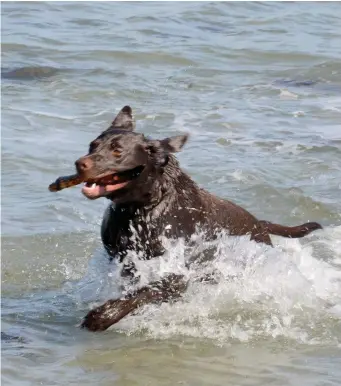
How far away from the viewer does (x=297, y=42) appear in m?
19.1

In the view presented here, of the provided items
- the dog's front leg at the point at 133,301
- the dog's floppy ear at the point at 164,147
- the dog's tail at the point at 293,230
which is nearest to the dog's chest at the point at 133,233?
the dog's front leg at the point at 133,301

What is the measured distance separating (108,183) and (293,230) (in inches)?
73.3

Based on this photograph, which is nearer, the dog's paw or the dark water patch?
the dog's paw

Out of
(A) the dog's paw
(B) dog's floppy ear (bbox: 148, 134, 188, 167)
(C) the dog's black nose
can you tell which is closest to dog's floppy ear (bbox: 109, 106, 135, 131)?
(B) dog's floppy ear (bbox: 148, 134, 188, 167)

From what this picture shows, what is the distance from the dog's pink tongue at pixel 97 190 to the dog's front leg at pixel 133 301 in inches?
26.9

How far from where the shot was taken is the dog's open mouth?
6.55m

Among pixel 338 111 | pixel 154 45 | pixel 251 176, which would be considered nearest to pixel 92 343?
pixel 251 176

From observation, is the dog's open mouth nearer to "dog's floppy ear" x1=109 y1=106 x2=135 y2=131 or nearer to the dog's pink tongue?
the dog's pink tongue

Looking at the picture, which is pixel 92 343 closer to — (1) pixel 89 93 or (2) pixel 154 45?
(1) pixel 89 93

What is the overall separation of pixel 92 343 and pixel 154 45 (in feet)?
39.8

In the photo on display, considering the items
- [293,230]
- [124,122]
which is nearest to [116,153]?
[124,122]

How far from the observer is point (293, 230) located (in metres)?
7.99

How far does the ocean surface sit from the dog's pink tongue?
23.3 inches

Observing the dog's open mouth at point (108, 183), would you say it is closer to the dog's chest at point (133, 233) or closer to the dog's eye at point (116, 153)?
the dog's eye at point (116, 153)
